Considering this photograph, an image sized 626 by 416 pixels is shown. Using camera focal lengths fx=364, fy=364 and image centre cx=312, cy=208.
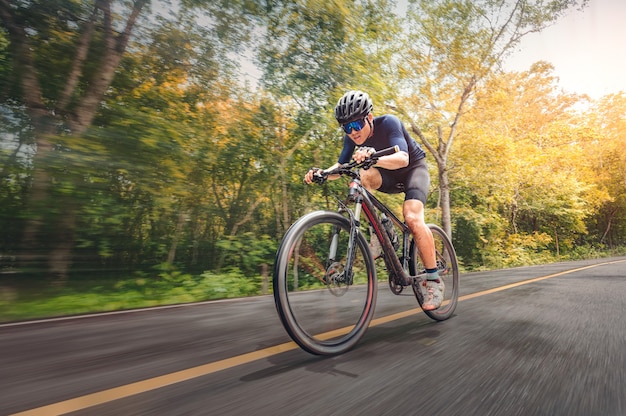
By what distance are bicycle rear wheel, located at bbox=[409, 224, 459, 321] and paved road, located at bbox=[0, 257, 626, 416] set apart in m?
0.14

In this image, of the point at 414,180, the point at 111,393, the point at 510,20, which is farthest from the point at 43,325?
the point at 510,20

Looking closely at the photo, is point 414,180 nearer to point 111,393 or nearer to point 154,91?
point 111,393

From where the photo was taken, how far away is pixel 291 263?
2.36 metres

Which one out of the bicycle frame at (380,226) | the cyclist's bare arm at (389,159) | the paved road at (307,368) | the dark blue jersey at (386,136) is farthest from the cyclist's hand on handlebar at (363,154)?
the paved road at (307,368)

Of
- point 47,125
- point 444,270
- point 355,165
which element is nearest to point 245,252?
point 47,125

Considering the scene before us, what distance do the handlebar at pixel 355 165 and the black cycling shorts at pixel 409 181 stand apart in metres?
0.58

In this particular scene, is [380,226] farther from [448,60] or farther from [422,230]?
[448,60]

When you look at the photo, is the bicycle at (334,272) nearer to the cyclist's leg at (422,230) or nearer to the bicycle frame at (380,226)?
the bicycle frame at (380,226)

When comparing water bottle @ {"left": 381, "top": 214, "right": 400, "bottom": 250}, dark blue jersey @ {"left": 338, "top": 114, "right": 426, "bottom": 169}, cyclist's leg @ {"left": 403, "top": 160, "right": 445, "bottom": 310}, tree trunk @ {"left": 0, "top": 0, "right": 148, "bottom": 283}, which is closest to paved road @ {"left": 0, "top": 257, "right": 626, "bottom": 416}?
cyclist's leg @ {"left": 403, "top": 160, "right": 445, "bottom": 310}

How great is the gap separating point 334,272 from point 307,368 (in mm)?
780

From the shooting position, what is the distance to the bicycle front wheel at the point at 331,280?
7.80ft

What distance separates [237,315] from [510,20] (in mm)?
19704

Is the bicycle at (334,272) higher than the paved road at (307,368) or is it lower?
higher

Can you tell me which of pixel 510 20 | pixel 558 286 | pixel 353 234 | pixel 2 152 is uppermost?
pixel 510 20
